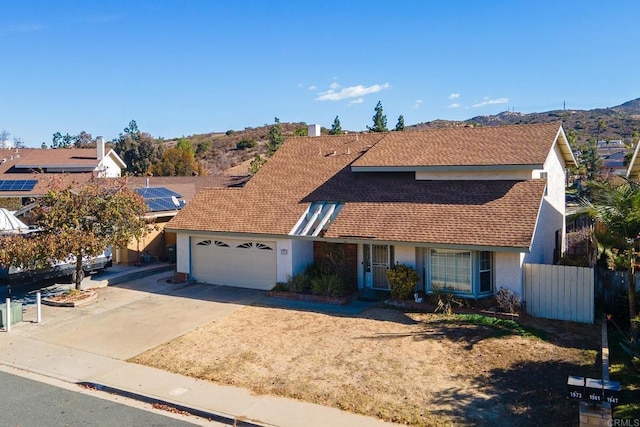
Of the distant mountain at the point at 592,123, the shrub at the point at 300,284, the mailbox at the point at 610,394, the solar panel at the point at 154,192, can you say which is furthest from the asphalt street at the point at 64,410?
the distant mountain at the point at 592,123

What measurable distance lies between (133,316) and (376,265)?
8642mm

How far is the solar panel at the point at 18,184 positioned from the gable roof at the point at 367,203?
19.6 meters

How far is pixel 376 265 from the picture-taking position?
19.4 m

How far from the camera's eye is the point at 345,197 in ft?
68.5

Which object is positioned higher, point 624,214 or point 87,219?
point 624,214

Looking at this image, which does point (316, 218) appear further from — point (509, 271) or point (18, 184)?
point (18, 184)

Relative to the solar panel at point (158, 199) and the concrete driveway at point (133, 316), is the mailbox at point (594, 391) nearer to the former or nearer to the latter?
the concrete driveway at point (133, 316)

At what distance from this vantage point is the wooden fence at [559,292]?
599 inches

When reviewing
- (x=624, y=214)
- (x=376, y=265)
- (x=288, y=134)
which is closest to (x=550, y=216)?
(x=376, y=265)

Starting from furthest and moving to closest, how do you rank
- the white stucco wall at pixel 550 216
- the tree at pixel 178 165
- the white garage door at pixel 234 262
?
the tree at pixel 178 165 < the white garage door at pixel 234 262 < the white stucco wall at pixel 550 216

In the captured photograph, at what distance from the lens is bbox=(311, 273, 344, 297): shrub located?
724 inches

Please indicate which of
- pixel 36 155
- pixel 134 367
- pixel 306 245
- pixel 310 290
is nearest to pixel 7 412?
pixel 134 367

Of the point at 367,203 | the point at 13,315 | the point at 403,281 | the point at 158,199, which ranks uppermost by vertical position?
the point at 158,199

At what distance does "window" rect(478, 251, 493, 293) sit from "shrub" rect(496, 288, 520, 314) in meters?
0.94
